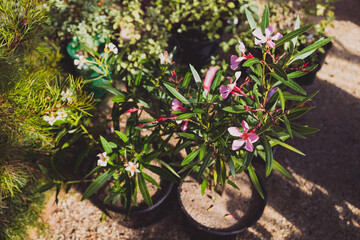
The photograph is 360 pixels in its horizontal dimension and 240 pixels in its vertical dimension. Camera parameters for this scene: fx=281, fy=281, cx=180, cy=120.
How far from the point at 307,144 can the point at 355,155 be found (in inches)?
16.0

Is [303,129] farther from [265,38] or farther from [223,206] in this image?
[223,206]

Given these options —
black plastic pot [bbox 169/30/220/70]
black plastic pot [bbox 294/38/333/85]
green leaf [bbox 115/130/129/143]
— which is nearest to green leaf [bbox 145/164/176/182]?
green leaf [bbox 115/130/129/143]

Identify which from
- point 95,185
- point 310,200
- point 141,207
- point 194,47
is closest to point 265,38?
point 95,185

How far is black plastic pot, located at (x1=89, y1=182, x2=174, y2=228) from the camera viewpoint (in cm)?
168

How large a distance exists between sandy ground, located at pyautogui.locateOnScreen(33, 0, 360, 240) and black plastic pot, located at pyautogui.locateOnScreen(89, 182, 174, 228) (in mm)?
51

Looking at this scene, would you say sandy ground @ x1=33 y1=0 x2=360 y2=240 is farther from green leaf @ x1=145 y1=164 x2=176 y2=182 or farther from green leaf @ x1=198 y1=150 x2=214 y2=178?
green leaf @ x1=198 y1=150 x2=214 y2=178

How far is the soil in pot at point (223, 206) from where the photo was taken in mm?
1703

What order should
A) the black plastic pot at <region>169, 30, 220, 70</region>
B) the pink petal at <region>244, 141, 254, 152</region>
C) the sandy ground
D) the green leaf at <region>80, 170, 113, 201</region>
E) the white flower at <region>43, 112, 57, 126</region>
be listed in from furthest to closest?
the black plastic pot at <region>169, 30, 220, 70</region>, the sandy ground, the green leaf at <region>80, 170, 113, 201</region>, the white flower at <region>43, 112, 57, 126</region>, the pink petal at <region>244, 141, 254, 152</region>

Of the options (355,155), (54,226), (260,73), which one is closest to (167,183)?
(54,226)

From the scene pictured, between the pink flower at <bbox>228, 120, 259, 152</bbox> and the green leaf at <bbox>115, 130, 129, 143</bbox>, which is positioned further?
the green leaf at <bbox>115, 130, 129, 143</bbox>

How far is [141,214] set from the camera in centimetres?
180

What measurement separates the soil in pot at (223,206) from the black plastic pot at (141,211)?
0.37ft

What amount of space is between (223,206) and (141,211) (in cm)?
51

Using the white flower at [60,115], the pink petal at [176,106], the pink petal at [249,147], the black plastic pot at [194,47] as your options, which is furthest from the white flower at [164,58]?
the black plastic pot at [194,47]
